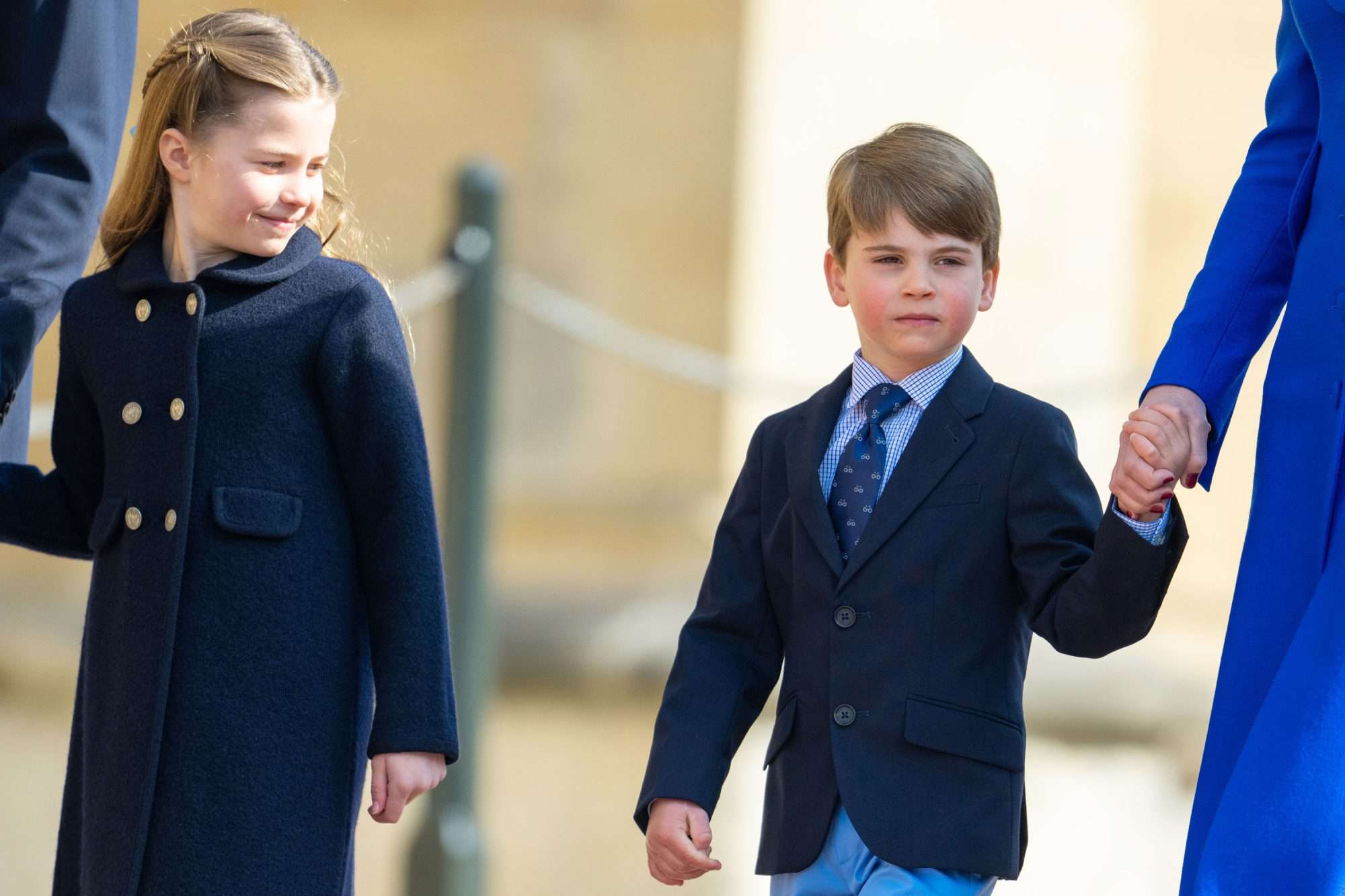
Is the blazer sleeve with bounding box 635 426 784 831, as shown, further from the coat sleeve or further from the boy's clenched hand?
the boy's clenched hand

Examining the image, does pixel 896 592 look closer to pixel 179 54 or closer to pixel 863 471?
pixel 863 471

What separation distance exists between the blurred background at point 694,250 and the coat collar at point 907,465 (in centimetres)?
441

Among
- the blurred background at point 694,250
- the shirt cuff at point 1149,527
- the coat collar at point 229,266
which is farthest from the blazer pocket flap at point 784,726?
the blurred background at point 694,250

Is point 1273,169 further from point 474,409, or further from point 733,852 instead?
point 733,852

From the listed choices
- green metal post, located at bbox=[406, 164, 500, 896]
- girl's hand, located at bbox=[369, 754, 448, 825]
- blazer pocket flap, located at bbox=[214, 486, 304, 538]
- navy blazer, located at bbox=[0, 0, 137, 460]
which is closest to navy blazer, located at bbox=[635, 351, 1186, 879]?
girl's hand, located at bbox=[369, 754, 448, 825]

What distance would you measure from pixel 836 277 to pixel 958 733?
1.80 ft

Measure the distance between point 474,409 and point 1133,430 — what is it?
2.72 meters

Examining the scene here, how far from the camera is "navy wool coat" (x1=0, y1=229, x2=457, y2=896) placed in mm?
2305

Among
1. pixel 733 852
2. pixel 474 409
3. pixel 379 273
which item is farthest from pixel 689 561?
pixel 379 273

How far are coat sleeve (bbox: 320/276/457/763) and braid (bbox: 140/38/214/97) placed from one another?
32 centimetres

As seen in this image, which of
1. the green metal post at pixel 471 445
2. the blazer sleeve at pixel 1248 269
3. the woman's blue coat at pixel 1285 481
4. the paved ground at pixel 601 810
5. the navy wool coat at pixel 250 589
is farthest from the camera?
the paved ground at pixel 601 810

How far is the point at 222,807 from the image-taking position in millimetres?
2303

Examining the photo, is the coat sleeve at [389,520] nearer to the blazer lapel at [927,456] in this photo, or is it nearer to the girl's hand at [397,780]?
the girl's hand at [397,780]

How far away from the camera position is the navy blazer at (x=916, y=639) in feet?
7.45
